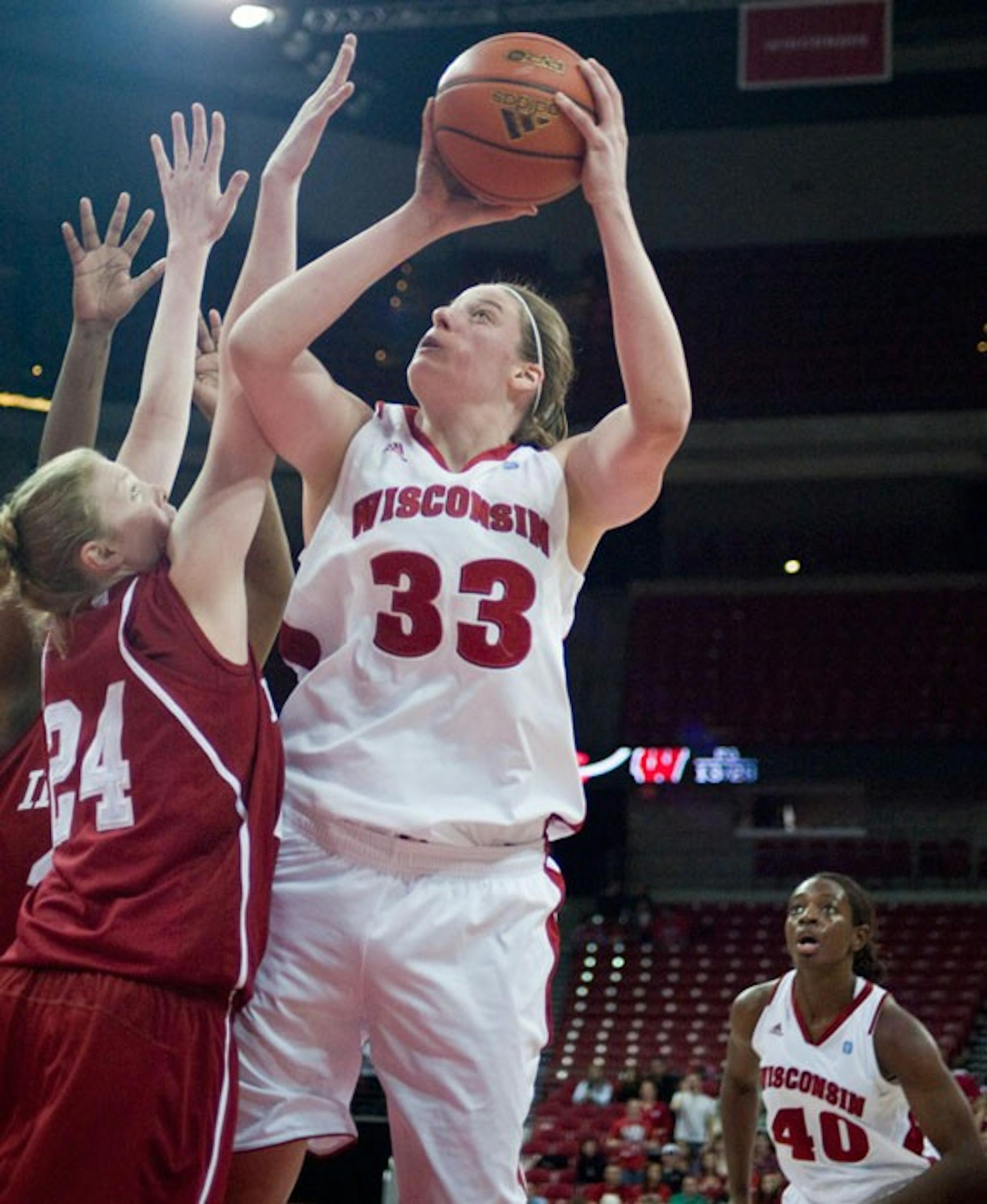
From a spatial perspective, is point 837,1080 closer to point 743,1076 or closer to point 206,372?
point 743,1076

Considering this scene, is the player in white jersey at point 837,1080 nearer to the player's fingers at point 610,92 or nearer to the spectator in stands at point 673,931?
the player's fingers at point 610,92

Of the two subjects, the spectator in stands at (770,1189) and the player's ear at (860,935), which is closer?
the player's ear at (860,935)

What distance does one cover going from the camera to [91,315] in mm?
3691

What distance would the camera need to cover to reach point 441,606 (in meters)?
2.89

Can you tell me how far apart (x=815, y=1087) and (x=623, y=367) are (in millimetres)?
2626

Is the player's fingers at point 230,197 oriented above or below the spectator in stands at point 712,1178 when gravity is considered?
above

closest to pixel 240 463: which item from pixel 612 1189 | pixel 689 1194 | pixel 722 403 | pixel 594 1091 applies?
pixel 689 1194

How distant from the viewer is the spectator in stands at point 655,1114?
11.9m

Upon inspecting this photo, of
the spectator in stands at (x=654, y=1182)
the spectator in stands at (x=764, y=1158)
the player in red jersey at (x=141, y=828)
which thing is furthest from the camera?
the spectator in stands at (x=654, y=1182)

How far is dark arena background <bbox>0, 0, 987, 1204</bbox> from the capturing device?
1614 cm

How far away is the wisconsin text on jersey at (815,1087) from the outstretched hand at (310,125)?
2.94 metres

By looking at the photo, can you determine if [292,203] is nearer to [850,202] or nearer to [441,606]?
[441,606]

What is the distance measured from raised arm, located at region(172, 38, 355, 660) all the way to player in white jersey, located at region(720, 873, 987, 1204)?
7.56 ft

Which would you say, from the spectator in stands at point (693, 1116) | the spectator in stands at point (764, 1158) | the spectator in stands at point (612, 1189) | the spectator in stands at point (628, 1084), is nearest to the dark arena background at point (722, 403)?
the spectator in stands at point (628, 1084)
